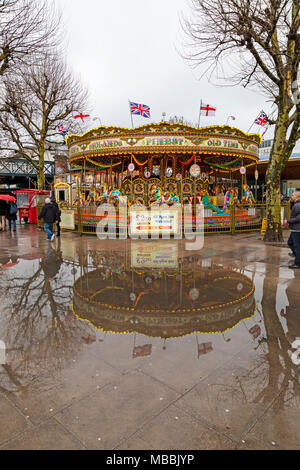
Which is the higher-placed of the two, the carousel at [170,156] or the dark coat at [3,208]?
the carousel at [170,156]

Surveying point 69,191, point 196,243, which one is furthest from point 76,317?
point 69,191

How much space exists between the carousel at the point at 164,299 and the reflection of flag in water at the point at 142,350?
0.32 metres

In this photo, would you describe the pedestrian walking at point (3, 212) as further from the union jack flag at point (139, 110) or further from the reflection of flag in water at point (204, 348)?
the reflection of flag in water at point (204, 348)

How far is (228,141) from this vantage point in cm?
1466

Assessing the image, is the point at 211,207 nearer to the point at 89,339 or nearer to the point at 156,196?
the point at 156,196

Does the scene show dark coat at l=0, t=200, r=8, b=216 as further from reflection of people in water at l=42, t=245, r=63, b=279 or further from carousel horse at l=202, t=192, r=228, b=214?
carousel horse at l=202, t=192, r=228, b=214

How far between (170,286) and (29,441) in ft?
13.1

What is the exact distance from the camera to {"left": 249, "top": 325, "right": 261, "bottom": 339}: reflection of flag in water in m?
3.80

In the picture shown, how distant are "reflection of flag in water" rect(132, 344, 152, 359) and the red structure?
56.7 ft

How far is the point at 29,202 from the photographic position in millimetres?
19203

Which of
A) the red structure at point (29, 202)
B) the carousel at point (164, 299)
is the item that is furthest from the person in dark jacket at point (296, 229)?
the red structure at point (29, 202)

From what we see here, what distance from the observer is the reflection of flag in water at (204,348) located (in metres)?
3.40

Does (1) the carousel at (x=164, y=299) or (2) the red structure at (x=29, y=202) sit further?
(2) the red structure at (x=29, y=202)

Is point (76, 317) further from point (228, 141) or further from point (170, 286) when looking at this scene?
point (228, 141)
